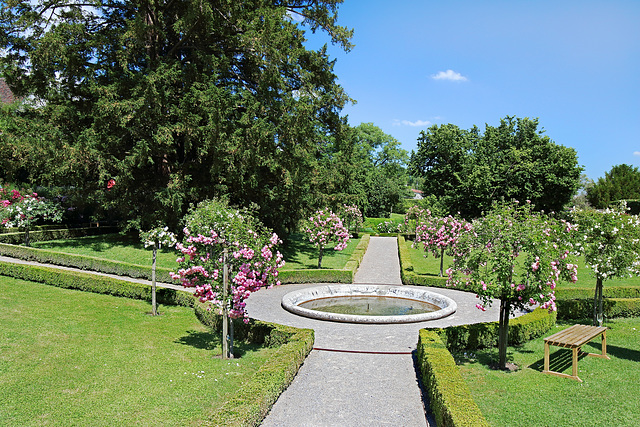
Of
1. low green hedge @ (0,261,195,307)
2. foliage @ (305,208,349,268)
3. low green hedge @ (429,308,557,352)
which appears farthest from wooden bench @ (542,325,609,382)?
foliage @ (305,208,349,268)

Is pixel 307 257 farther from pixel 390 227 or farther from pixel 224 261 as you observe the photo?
pixel 390 227

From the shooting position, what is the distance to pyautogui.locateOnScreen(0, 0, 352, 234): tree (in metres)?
20.9

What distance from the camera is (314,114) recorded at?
27.5 meters

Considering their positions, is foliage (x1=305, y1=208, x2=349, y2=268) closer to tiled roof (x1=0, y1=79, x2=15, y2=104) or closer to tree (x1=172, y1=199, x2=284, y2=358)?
tree (x1=172, y1=199, x2=284, y2=358)

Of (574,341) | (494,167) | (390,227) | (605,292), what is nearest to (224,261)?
(574,341)

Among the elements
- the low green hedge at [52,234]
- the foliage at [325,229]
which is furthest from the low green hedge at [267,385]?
the low green hedge at [52,234]

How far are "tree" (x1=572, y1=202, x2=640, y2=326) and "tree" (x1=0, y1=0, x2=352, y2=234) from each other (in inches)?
557

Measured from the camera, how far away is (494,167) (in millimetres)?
45625

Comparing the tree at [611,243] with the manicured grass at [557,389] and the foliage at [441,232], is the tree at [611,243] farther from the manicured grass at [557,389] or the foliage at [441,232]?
the foliage at [441,232]

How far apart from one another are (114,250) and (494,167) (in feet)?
122

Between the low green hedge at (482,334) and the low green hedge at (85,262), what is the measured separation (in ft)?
38.9

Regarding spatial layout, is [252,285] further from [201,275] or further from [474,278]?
[474,278]

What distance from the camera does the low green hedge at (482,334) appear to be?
10531 millimetres

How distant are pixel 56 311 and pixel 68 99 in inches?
612
